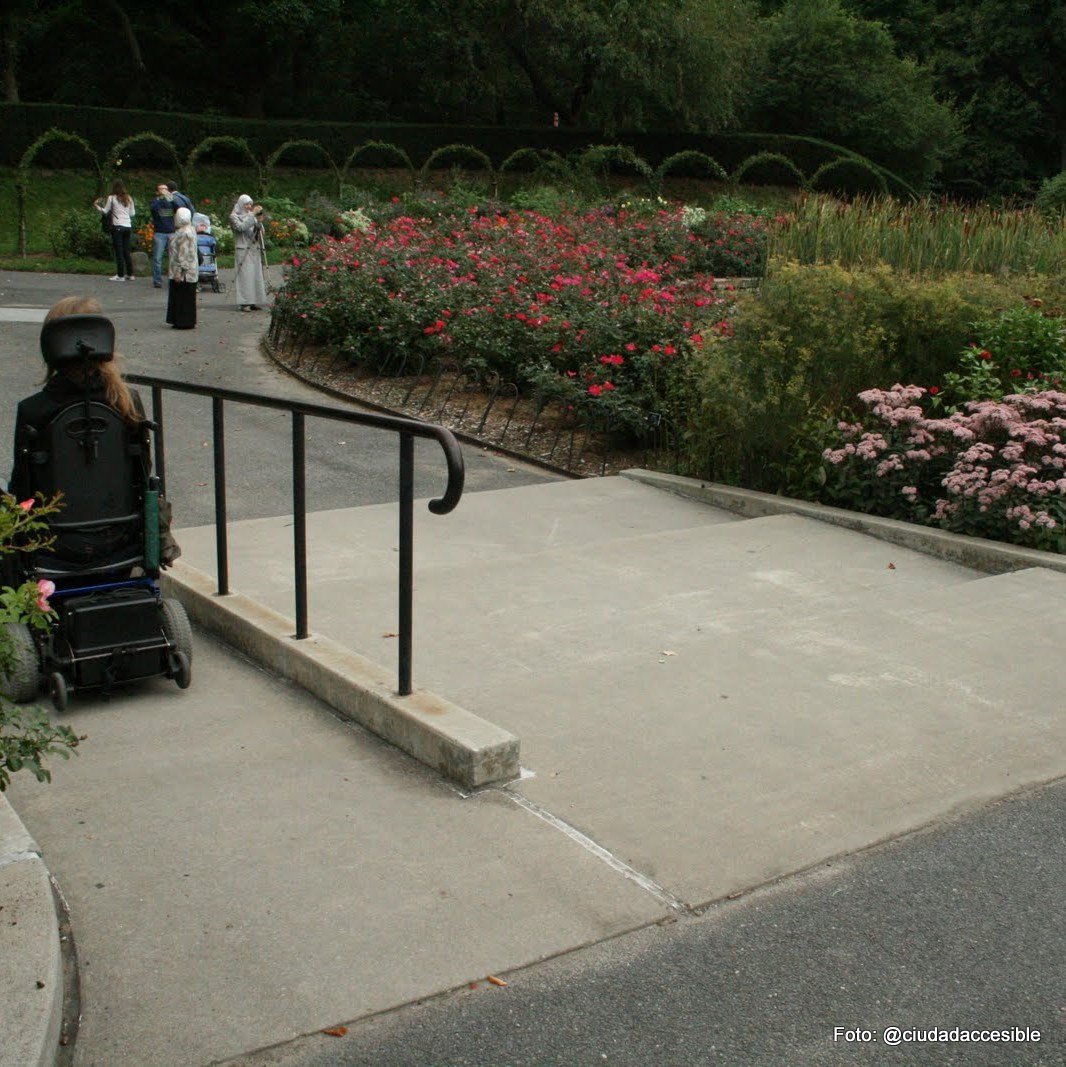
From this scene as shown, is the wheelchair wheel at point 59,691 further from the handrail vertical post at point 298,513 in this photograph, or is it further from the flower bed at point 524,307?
the flower bed at point 524,307

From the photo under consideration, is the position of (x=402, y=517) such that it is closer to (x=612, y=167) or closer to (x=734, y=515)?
(x=734, y=515)

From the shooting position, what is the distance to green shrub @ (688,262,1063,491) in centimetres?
805

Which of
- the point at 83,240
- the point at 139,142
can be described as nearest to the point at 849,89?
the point at 139,142

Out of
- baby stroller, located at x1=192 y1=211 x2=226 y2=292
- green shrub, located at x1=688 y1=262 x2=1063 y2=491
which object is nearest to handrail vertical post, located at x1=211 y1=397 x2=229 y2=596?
green shrub, located at x1=688 y1=262 x2=1063 y2=491

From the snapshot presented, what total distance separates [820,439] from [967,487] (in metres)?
1.23

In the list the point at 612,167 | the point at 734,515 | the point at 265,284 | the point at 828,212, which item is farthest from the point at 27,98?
the point at 734,515

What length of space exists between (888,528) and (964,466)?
21.2 inches

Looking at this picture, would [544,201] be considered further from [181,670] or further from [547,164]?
[181,670]

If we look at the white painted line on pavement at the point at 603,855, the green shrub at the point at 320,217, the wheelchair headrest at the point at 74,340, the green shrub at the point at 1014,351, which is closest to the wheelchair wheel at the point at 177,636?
the wheelchair headrest at the point at 74,340

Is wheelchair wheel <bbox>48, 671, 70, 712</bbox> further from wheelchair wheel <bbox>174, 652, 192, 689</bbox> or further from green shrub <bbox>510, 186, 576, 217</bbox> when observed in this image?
green shrub <bbox>510, 186, 576, 217</bbox>

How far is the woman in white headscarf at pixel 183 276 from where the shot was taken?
15.6 metres

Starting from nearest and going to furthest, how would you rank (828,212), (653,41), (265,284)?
(828,212) → (265,284) → (653,41)

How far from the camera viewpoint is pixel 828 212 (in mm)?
13734

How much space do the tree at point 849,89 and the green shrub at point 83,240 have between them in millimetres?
25932
